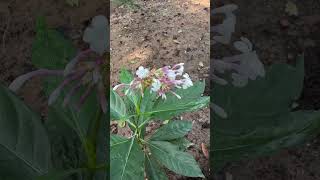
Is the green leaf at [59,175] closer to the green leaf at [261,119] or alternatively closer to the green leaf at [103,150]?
the green leaf at [103,150]

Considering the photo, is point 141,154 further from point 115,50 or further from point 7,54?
point 115,50

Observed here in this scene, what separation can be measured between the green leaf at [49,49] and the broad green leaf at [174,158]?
228 mm

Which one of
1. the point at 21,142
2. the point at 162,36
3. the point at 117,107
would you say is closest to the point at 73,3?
the point at 162,36

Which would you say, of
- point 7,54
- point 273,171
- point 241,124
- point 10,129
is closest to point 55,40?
point 10,129

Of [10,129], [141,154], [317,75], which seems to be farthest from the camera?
[317,75]

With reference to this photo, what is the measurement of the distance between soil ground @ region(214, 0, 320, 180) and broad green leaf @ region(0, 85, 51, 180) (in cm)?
44

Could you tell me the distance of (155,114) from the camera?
811 mm

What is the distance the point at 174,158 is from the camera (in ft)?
2.69

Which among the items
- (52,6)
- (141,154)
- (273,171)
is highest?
(52,6)

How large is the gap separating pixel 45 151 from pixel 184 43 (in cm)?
78

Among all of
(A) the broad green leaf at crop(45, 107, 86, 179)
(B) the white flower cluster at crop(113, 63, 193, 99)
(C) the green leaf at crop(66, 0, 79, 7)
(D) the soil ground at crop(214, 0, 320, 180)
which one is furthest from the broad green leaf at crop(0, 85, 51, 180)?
(C) the green leaf at crop(66, 0, 79, 7)

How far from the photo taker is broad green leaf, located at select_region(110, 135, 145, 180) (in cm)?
76

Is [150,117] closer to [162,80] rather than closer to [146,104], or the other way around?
[146,104]

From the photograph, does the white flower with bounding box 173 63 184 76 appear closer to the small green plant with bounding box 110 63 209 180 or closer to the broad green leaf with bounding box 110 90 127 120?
the small green plant with bounding box 110 63 209 180
